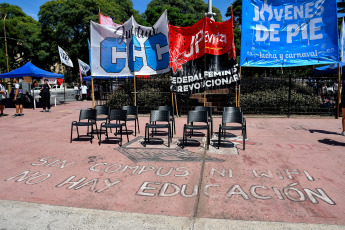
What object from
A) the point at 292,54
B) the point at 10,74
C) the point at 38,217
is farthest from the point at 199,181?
the point at 10,74

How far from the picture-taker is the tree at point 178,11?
36653 mm

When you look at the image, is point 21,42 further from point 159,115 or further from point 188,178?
point 188,178

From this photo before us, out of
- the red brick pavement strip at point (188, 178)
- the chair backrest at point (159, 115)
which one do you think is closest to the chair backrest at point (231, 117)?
the red brick pavement strip at point (188, 178)

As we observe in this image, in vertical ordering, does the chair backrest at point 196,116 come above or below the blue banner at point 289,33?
below

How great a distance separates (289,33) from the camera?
1138 centimetres

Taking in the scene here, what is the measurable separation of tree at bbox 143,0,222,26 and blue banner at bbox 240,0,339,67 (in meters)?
24.7

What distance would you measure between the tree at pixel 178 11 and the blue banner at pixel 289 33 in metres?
24.7

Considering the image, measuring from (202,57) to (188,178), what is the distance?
7861 mm

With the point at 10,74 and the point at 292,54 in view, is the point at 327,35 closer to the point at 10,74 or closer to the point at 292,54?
the point at 292,54

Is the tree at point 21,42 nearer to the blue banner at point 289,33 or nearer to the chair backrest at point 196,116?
the blue banner at point 289,33

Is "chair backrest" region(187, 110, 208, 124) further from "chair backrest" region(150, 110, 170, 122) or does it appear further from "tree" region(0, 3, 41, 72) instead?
"tree" region(0, 3, 41, 72)

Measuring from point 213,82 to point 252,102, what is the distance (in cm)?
302

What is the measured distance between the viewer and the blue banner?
441 inches

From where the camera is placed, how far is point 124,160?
6062mm
